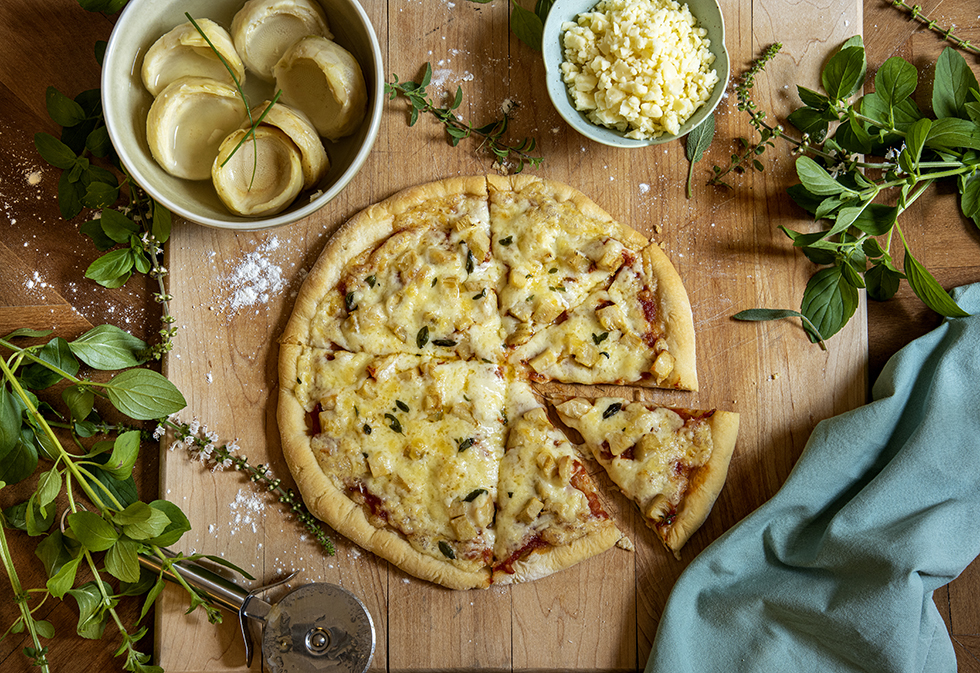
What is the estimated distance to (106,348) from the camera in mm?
2500

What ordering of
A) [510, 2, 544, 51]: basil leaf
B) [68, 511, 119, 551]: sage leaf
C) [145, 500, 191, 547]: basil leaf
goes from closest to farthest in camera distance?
[68, 511, 119, 551]: sage leaf, [145, 500, 191, 547]: basil leaf, [510, 2, 544, 51]: basil leaf

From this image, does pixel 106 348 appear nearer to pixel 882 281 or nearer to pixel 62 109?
pixel 62 109

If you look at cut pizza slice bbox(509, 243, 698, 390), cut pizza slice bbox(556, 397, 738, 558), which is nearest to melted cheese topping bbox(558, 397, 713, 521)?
cut pizza slice bbox(556, 397, 738, 558)

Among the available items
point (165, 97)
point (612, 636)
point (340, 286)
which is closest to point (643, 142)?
point (340, 286)

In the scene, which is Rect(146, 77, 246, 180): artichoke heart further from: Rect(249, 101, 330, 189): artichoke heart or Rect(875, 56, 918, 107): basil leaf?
Rect(875, 56, 918, 107): basil leaf

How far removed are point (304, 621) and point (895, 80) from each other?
2.92 m

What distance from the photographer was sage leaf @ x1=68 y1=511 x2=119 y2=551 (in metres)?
2.22

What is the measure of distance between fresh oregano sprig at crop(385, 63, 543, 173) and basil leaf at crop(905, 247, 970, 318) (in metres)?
1.42

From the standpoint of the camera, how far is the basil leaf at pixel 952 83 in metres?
2.60

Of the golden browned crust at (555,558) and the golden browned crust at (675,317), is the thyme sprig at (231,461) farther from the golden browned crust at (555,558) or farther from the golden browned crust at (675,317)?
the golden browned crust at (675,317)

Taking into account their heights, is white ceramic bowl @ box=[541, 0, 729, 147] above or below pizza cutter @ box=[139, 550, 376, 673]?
above

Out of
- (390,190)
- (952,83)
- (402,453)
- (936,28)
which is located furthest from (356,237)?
(936,28)

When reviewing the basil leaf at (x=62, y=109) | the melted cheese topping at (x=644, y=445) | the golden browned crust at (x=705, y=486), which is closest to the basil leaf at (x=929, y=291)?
the golden browned crust at (x=705, y=486)

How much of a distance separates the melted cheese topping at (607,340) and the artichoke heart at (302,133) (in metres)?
0.97
